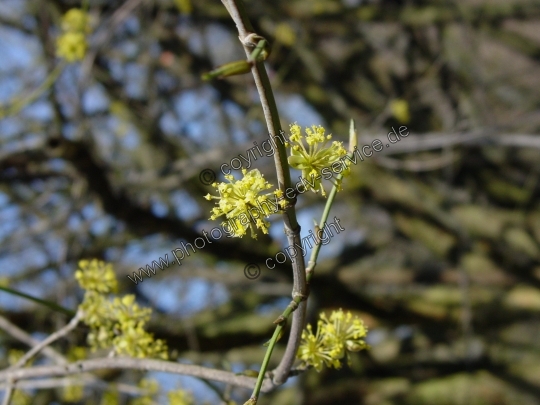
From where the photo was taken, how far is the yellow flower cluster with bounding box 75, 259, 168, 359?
118 cm

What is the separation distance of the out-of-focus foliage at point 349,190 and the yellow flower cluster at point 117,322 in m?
1.79

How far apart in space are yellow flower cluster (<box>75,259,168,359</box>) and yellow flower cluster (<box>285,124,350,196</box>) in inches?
22.7

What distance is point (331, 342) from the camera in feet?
3.32

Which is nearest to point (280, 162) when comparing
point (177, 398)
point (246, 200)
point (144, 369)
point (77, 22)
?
point (246, 200)

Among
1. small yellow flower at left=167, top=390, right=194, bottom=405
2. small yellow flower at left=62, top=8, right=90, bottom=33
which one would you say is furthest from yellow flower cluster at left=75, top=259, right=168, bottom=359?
small yellow flower at left=62, top=8, right=90, bottom=33

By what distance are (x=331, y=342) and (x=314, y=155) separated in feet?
1.32

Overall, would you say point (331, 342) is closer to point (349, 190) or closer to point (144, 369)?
point (144, 369)

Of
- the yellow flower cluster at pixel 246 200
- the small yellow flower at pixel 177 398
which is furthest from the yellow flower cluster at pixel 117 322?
the yellow flower cluster at pixel 246 200

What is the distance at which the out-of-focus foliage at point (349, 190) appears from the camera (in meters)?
3.45

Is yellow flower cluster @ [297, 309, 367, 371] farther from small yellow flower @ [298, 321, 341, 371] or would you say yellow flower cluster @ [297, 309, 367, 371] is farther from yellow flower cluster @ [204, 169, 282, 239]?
yellow flower cluster @ [204, 169, 282, 239]

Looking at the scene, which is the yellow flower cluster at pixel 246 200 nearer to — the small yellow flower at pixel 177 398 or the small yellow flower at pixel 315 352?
the small yellow flower at pixel 315 352

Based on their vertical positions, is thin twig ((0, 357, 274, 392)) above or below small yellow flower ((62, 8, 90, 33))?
below

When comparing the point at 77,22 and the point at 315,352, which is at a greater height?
the point at 77,22

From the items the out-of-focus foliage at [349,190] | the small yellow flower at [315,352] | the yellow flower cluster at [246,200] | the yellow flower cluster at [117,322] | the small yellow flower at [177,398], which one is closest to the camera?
the yellow flower cluster at [246,200]
